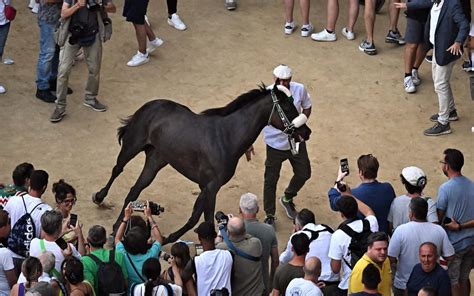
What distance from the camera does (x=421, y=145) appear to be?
13.0 metres

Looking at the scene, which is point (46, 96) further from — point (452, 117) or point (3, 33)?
point (452, 117)

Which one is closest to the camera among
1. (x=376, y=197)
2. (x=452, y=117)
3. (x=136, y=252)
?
(x=136, y=252)

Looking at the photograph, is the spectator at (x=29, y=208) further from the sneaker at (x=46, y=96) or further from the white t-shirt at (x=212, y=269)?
the sneaker at (x=46, y=96)

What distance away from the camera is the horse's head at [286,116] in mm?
10562

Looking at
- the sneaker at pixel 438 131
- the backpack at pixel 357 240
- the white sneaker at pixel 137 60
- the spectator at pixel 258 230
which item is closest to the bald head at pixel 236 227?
the spectator at pixel 258 230

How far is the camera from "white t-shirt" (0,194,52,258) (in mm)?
8984

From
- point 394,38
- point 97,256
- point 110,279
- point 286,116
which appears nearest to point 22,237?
point 97,256

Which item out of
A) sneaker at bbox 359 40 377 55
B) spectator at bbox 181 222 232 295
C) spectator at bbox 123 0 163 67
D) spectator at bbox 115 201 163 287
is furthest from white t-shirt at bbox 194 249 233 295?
sneaker at bbox 359 40 377 55

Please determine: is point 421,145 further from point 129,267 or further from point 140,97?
point 129,267

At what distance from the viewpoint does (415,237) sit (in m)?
8.91

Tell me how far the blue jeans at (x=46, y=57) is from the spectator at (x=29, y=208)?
4.24m

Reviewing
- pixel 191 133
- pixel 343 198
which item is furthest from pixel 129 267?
pixel 191 133

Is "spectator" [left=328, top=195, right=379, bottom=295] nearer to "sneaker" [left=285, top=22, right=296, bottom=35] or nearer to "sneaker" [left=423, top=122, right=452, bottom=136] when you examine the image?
"sneaker" [left=423, top=122, right=452, bottom=136]

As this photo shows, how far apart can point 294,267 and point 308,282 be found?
355 millimetres
